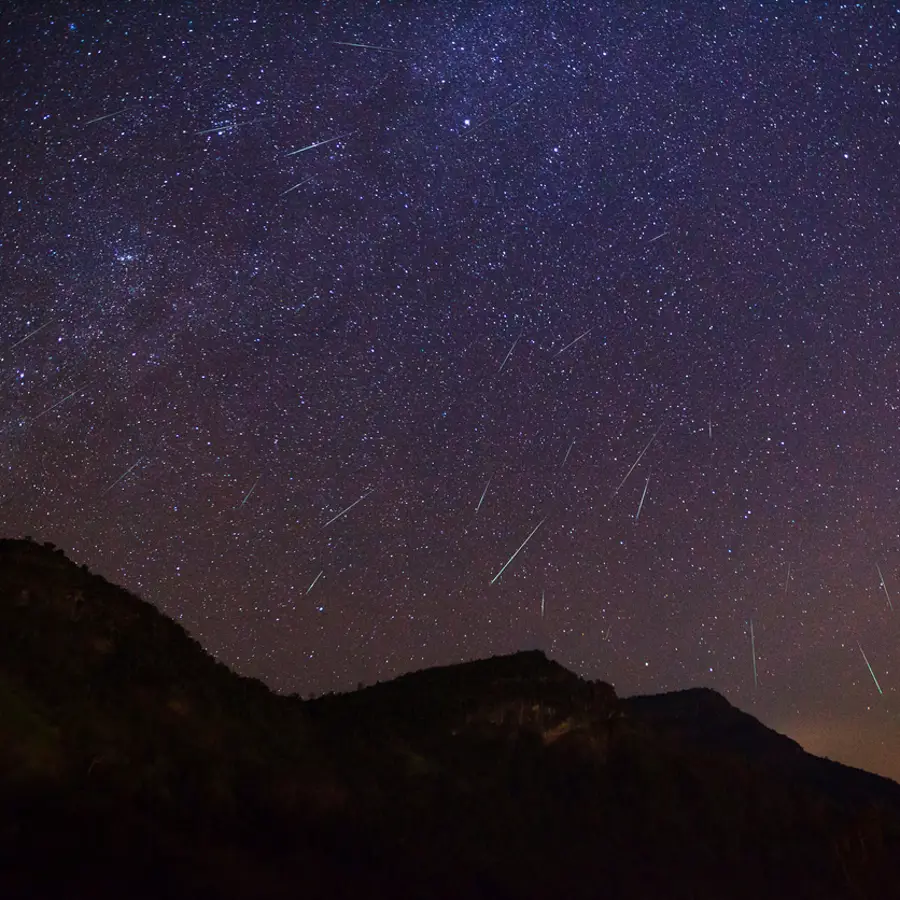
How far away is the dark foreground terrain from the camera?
1292 centimetres

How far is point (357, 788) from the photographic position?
716 inches

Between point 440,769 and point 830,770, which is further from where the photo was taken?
point 830,770

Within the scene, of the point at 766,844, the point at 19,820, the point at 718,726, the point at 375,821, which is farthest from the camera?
the point at 718,726

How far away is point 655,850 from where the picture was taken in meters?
21.8

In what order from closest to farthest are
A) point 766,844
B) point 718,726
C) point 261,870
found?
point 261,870, point 766,844, point 718,726

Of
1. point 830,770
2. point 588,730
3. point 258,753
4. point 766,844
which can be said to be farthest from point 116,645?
point 830,770

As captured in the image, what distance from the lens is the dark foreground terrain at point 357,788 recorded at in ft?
42.4

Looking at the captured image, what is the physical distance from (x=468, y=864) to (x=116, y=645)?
9.03m

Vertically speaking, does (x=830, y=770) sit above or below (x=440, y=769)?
below

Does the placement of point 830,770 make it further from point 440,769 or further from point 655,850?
point 440,769

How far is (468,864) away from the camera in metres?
17.1

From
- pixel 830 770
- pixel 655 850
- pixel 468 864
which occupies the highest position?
pixel 468 864

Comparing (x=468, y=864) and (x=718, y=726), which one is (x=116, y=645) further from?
(x=718, y=726)

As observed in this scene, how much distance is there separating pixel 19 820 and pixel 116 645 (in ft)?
21.7
